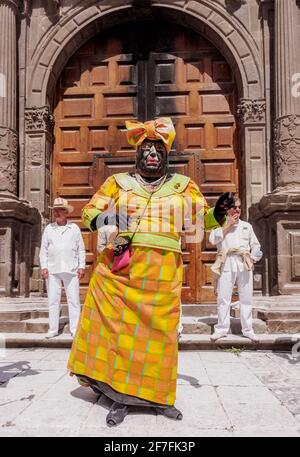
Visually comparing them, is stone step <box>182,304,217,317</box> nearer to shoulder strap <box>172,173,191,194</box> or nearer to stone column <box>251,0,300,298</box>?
stone column <box>251,0,300,298</box>

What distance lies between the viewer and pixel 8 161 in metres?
8.38

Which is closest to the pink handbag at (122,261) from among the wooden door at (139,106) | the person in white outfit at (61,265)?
the person in white outfit at (61,265)

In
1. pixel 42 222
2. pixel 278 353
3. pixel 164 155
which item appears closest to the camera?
pixel 164 155

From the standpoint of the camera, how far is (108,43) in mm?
9539

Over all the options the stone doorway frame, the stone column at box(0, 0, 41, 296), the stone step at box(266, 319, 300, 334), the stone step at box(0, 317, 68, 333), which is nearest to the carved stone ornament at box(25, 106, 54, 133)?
the stone doorway frame

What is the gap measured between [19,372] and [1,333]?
2167mm

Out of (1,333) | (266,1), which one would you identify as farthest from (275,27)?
(1,333)

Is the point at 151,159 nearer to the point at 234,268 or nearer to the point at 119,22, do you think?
the point at 234,268

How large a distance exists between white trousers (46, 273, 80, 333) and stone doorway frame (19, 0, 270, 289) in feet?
5.72

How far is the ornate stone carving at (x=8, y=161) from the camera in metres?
8.26

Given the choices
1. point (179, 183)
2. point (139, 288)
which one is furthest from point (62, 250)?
point (139, 288)

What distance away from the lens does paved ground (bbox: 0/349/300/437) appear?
3.12 m

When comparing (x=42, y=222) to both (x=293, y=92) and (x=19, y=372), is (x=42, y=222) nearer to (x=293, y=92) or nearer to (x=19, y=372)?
(x=19, y=372)

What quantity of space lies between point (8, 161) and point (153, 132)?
207 inches
